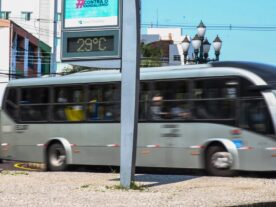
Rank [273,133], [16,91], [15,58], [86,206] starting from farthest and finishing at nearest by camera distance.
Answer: [15,58]
[16,91]
[273,133]
[86,206]

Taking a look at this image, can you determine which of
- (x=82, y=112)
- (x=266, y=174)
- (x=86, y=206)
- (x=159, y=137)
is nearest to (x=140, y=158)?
(x=159, y=137)

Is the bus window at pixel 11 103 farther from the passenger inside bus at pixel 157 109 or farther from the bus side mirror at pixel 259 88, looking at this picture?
the bus side mirror at pixel 259 88

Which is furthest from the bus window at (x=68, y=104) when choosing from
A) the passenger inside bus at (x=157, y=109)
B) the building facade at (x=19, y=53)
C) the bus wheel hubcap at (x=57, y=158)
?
the building facade at (x=19, y=53)

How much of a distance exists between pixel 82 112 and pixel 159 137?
2984 millimetres

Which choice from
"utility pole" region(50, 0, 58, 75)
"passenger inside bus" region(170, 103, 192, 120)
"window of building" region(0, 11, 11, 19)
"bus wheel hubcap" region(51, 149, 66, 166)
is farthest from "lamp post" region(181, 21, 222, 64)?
"window of building" region(0, 11, 11, 19)

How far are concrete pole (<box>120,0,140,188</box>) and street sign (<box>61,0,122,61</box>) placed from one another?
27 cm

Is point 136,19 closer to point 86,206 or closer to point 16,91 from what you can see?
point 86,206

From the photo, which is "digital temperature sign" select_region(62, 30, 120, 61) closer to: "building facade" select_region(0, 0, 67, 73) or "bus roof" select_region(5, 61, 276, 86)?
"bus roof" select_region(5, 61, 276, 86)

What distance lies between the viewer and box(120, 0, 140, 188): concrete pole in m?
13.1

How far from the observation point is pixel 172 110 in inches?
708

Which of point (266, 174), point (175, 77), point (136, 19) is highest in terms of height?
point (136, 19)

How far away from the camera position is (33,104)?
21.1m

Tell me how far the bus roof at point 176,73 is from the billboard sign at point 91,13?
481cm

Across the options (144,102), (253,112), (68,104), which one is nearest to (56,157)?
(68,104)
